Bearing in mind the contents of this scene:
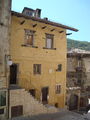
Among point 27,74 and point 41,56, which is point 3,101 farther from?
point 41,56

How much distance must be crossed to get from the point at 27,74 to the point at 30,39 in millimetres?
3799

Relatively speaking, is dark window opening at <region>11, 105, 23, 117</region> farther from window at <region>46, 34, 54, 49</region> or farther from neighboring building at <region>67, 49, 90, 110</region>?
neighboring building at <region>67, 49, 90, 110</region>

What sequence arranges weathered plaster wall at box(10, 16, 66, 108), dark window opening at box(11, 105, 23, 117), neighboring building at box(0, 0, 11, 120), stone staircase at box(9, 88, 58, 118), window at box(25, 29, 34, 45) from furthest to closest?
window at box(25, 29, 34, 45), weathered plaster wall at box(10, 16, 66, 108), dark window opening at box(11, 105, 23, 117), stone staircase at box(9, 88, 58, 118), neighboring building at box(0, 0, 11, 120)

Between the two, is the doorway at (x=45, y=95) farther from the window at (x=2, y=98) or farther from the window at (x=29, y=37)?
the window at (x=2, y=98)

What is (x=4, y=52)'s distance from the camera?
15133mm

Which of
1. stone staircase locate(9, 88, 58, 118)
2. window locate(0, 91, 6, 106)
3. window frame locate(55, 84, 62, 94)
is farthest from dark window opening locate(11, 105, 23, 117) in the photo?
window frame locate(55, 84, 62, 94)

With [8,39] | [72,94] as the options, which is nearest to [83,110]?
[72,94]

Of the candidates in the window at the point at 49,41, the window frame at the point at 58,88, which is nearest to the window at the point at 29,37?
the window at the point at 49,41

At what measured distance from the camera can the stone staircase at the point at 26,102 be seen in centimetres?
1539

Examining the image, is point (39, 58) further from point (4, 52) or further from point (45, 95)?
point (4, 52)

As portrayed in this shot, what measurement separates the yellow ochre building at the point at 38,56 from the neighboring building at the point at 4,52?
1.82m

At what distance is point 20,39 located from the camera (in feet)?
59.0

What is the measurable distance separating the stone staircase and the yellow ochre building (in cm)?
229

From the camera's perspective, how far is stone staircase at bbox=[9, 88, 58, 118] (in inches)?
606
